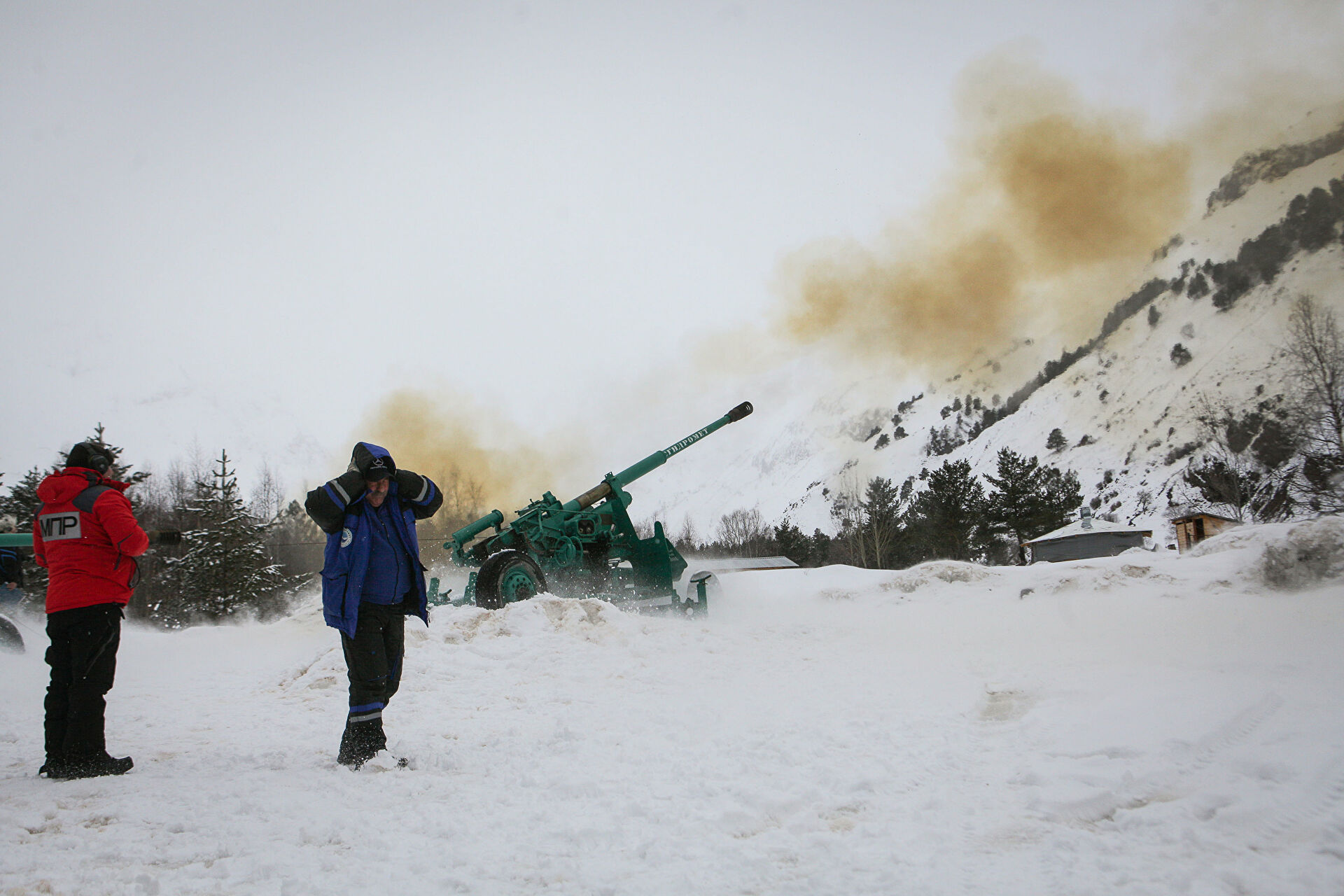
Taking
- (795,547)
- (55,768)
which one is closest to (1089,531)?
(795,547)

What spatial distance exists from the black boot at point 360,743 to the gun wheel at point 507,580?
6.63 m

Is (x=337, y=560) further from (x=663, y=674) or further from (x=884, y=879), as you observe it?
(x=663, y=674)

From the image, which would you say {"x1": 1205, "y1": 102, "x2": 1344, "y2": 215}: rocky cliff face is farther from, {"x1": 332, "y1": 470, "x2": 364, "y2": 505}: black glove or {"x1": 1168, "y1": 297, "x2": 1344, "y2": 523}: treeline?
{"x1": 332, "y1": 470, "x2": 364, "y2": 505}: black glove

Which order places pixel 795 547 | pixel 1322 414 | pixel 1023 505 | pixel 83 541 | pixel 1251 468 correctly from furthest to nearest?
1. pixel 795 547
2. pixel 1023 505
3. pixel 1251 468
4. pixel 1322 414
5. pixel 83 541

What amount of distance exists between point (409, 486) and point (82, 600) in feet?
5.45

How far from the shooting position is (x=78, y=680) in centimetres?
365

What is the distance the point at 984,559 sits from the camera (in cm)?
4253

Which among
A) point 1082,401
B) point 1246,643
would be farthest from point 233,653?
point 1082,401

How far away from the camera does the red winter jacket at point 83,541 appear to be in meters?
3.75

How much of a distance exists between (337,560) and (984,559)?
4383 centimetres

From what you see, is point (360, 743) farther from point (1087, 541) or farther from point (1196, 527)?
point (1087, 541)

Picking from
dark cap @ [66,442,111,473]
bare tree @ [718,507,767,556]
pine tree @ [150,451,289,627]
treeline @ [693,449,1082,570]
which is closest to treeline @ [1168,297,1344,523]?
treeline @ [693,449,1082,570]

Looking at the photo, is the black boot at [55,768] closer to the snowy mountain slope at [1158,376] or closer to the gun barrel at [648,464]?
the gun barrel at [648,464]

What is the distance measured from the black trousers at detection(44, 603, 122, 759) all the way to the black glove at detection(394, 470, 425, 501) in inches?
58.2
